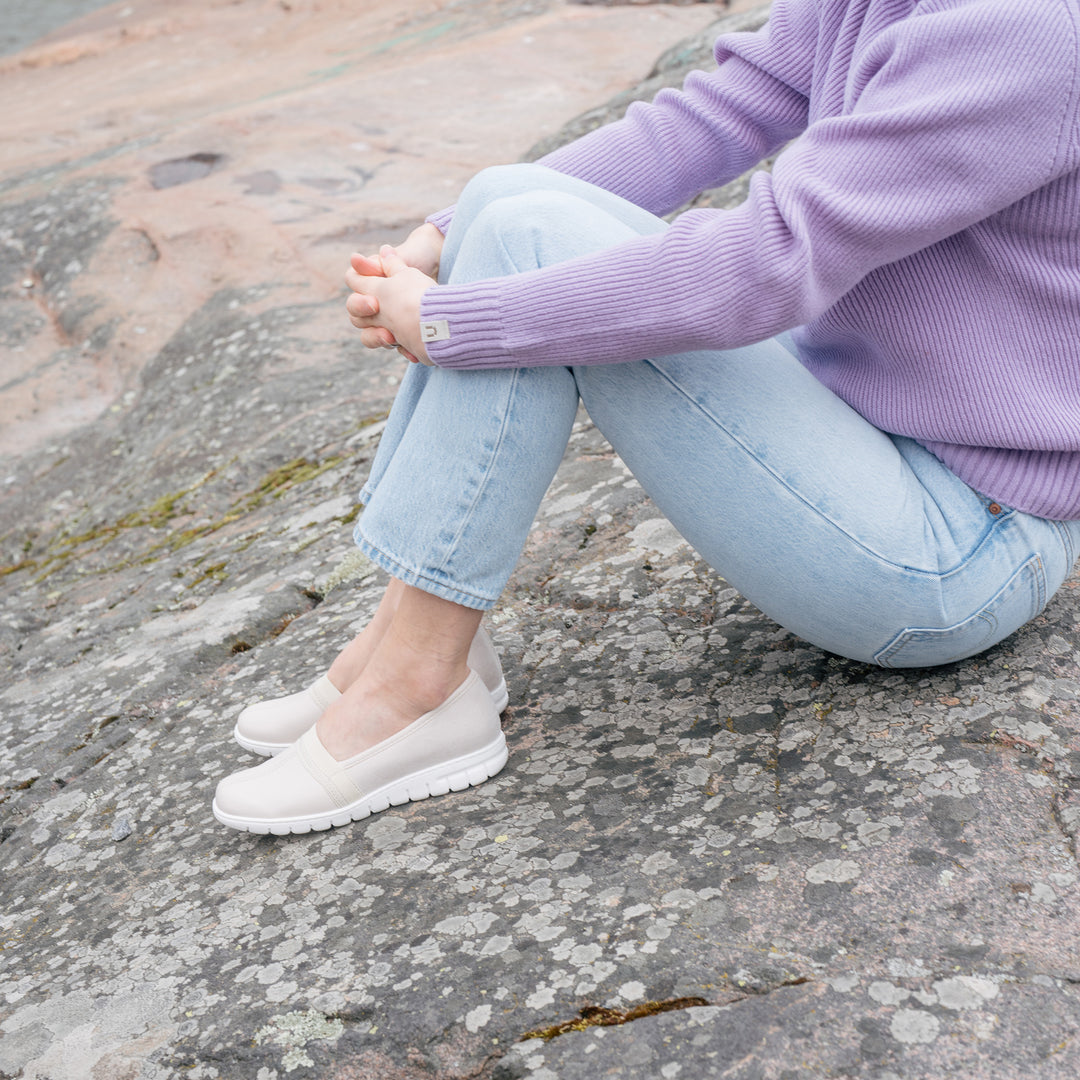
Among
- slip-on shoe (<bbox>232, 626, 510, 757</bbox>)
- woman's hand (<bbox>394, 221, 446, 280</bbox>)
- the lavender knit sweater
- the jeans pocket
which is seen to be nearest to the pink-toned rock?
woman's hand (<bbox>394, 221, 446, 280</bbox>)

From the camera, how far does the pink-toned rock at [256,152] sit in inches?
167

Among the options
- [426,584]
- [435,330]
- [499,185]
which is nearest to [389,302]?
[435,330]

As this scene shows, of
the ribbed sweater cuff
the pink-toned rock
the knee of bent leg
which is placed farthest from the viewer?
the pink-toned rock

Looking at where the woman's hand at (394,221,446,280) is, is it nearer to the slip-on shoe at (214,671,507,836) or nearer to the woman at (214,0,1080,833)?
the woman at (214,0,1080,833)

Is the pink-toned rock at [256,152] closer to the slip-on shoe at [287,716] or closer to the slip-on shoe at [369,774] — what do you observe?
the slip-on shoe at [287,716]

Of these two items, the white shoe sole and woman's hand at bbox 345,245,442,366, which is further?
the white shoe sole

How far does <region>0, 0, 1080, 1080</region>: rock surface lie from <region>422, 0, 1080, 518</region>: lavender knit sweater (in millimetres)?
384

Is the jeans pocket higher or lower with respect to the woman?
lower

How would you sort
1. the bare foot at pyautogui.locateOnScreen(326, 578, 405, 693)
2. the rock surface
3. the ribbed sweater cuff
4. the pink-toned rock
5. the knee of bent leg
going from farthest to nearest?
the pink-toned rock
the bare foot at pyautogui.locateOnScreen(326, 578, 405, 693)
the knee of bent leg
the ribbed sweater cuff
the rock surface

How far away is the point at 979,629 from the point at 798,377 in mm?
387

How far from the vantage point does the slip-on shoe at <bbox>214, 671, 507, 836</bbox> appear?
1.50 metres

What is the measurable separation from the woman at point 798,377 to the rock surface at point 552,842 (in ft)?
0.43

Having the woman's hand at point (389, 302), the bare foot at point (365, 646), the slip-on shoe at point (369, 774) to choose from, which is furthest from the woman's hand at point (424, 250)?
the slip-on shoe at point (369, 774)

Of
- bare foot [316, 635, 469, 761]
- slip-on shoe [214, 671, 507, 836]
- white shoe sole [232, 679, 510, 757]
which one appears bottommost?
white shoe sole [232, 679, 510, 757]
